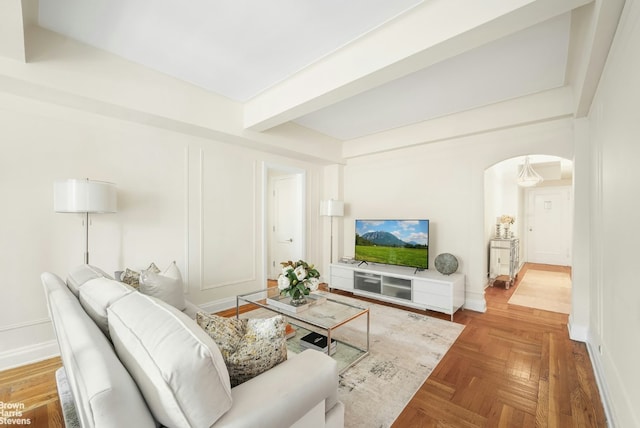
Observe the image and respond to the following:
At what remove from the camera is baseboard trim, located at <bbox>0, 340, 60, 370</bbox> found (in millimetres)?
2342

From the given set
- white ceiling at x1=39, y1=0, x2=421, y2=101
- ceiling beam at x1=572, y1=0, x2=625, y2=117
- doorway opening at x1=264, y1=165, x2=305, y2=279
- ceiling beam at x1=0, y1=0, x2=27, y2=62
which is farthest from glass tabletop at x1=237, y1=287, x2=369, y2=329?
ceiling beam at x1=0, y1=0, x2=27, y2=62

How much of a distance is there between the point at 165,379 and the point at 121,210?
2.75 meters

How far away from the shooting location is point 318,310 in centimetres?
268

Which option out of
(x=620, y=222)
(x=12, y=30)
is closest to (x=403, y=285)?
(x=620, y=222)

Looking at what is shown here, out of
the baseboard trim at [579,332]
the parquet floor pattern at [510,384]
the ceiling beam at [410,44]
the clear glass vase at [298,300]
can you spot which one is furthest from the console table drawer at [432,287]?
the ceiling beam at [410,44]

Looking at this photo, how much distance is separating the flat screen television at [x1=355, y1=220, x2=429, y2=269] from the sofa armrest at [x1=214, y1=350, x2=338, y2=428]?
3024mm

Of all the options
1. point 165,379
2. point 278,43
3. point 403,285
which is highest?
point 278,43

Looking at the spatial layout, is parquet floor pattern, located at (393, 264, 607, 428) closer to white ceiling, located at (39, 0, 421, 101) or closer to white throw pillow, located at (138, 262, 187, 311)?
white throw pillow, located at (138, 262, 187, 311)

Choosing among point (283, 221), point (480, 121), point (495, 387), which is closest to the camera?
point (495, 387)

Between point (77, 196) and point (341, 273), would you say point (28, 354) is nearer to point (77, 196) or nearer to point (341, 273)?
point (77, 196)

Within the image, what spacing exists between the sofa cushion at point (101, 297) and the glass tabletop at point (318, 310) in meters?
1.48

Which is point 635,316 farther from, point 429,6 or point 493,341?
point 429,6

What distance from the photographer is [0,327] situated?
2.35m

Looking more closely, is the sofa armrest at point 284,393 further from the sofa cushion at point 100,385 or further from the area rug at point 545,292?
the area rug at point 545,292
